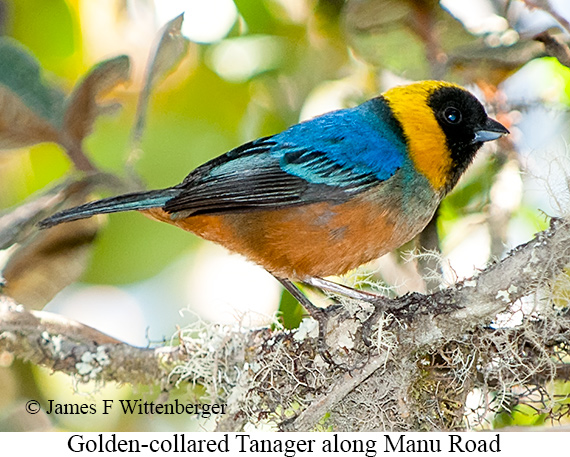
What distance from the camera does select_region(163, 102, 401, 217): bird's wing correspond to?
358 cm

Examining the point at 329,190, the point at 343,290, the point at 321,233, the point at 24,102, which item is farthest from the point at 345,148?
the point at 24,102

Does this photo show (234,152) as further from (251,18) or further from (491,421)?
(491,421)

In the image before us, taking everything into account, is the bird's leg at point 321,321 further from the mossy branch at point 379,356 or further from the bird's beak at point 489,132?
the bird's beak at point 489,132

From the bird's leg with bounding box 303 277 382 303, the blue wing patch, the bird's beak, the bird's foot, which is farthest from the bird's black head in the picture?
the bird's foot

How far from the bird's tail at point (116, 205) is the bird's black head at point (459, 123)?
59.2 inches

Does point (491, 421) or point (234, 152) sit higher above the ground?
point (234, 152)

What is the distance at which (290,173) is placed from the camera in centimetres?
367

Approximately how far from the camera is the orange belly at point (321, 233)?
352 centimetres

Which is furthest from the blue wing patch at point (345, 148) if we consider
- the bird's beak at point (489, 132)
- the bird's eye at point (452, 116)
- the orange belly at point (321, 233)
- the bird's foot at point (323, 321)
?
the bird's foot at point (323, 321)

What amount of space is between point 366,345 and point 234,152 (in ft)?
4.23

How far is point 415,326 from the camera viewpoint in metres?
3.10

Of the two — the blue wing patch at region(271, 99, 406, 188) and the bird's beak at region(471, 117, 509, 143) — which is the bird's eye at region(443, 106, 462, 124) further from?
the blue wing patch at region(271, 99, 406, 188)

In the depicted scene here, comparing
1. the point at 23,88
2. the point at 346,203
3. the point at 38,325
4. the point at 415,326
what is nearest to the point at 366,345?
the point at 415,326
